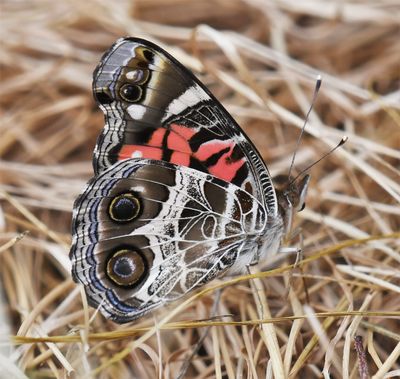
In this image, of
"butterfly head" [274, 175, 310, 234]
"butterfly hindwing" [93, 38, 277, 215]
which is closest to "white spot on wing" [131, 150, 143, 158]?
"butterfly hindwing" [93, 38, 277, 215]

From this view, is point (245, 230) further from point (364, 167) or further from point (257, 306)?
point (364, 167)

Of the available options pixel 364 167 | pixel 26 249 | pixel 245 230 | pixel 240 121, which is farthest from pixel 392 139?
pixel 26 249

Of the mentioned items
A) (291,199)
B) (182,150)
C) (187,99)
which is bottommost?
(291,199)

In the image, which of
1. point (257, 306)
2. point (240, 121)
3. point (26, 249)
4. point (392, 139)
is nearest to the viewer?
point (257, 306)

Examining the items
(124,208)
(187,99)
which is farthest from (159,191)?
(187,99)

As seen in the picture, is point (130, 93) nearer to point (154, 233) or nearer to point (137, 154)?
point (137, 154)

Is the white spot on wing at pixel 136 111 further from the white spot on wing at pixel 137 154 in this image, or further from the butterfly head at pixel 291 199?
the butterfly head at pixel 291 199

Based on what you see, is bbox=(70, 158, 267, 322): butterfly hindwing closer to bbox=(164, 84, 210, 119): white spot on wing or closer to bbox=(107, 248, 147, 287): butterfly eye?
bbox=(107, 248, 147, 287): butterfly eye
